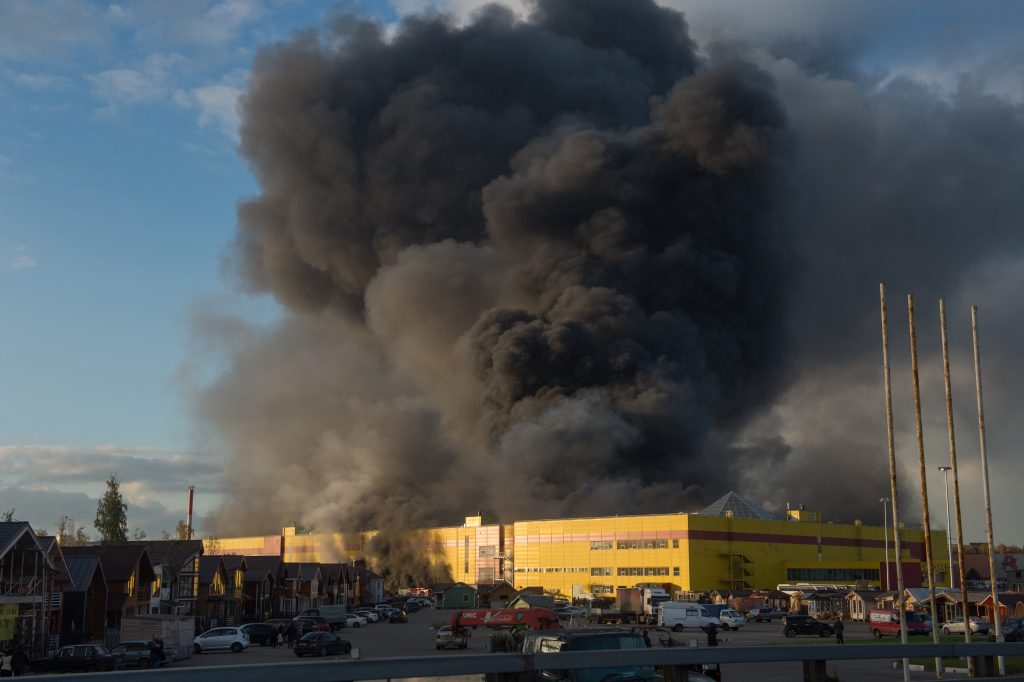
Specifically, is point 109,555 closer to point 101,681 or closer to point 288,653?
point 288,653

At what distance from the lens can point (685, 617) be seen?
62.7 meters

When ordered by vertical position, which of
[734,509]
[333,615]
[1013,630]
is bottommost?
[333,615]

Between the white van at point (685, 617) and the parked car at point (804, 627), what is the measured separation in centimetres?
640

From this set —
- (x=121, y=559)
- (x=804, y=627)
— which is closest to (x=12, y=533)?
(x=121, y=559)

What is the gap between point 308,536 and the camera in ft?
436

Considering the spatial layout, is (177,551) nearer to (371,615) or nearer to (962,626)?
(371,615)

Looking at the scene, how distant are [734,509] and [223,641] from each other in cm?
6023

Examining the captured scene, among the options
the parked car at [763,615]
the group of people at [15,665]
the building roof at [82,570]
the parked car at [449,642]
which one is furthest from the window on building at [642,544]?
the group of people at [15,665]

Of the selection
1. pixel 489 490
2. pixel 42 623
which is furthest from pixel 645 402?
pixel 42 623

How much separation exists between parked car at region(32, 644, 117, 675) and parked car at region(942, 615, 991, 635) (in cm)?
4186

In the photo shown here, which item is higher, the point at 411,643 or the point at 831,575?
the point at 831,575

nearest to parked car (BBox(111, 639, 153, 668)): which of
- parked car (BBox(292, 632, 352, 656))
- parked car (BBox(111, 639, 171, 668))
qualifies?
parked car (BBox(111, 639, 171, 668))

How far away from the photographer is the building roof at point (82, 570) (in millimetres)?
50312

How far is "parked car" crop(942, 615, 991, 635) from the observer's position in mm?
54072
